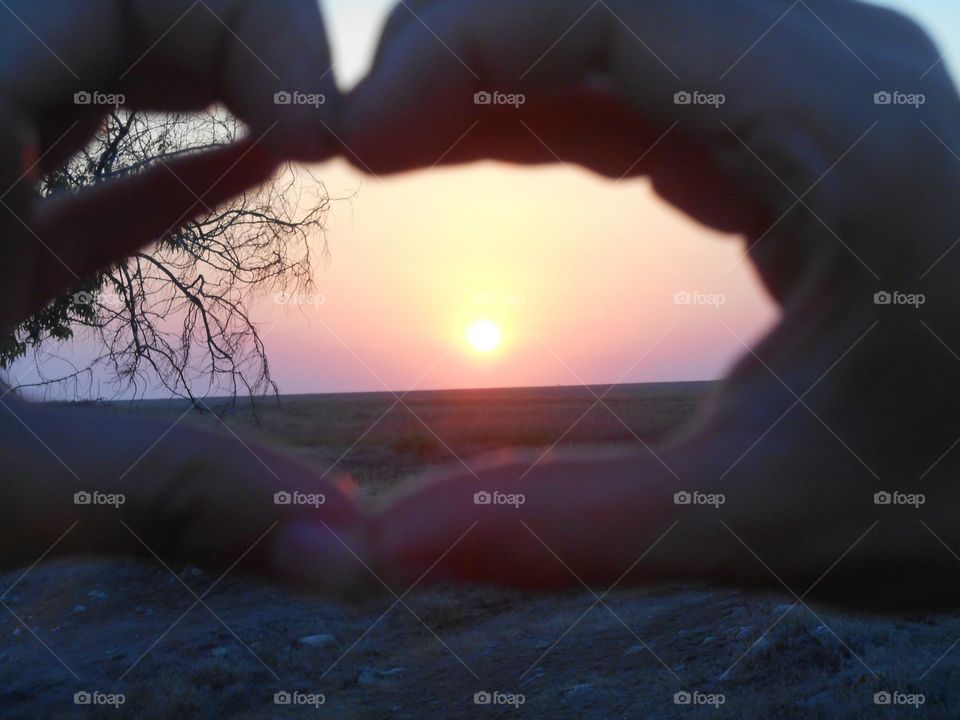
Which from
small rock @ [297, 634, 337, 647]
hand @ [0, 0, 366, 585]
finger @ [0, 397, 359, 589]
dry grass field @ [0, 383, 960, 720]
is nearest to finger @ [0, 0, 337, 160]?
hand @ [0, 0, 366, 585]

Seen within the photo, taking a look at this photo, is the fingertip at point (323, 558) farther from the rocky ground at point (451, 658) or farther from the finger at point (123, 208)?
the rocky ground at point (451, 658)

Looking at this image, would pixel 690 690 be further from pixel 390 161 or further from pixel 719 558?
→ pixel 390 161

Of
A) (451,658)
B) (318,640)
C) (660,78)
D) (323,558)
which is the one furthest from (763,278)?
(318,640)

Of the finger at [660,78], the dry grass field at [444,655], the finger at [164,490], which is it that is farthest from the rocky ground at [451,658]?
the finger at [660,78]

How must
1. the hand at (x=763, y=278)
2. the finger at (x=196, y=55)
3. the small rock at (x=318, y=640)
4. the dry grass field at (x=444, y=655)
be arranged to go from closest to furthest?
the hand at (x=763, y=278) → the finger at (x=196, y=55) → the dry grass field at (x=444, y=655) → the small rock at (x=318, y=640)

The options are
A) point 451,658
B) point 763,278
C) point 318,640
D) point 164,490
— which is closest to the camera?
point 164,490

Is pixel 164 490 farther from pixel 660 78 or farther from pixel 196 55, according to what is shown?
pixel 660 78

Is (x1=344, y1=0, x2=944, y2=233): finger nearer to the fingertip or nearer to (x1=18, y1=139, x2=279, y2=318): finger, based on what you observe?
(x1=18, y1=139, x2=279, y2=318): finger
